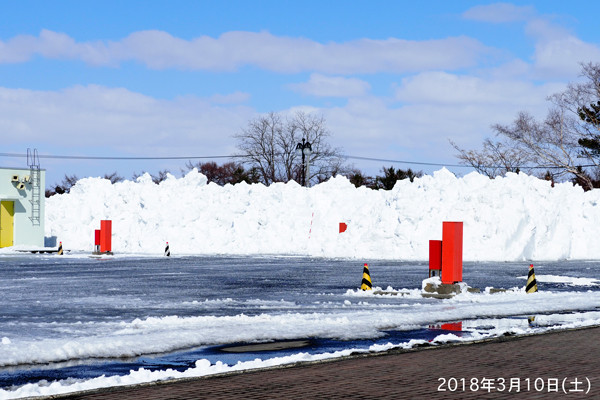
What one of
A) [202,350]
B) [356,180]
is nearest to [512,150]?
[356,180]

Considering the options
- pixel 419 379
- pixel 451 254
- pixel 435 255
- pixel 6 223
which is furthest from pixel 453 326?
pixel 6 223

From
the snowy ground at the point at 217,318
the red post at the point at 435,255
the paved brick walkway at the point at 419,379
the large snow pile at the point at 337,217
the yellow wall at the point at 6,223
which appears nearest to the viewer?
the paved brick walkway at the point at 419,379

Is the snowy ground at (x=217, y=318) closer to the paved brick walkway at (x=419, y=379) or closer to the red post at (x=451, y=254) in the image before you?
the paved brick walkway at (x=419, y=379)

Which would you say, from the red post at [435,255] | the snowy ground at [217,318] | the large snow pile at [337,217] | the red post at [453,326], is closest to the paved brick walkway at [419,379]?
the snowy ground at [217,318]

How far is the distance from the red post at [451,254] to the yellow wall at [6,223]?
33406 millimetres

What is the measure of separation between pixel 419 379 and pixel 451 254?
1107 centimetres

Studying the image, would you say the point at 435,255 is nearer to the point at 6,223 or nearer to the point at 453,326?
the point at 453,326

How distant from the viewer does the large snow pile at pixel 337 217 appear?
37031 millimetres

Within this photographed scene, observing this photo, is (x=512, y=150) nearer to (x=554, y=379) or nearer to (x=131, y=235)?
(x=131, y=235)

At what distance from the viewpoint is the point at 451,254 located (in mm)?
19109

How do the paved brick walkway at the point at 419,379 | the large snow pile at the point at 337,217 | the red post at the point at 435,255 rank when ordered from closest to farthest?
1. the paved brick walkway at the point at 419,379
2. the red post at the point at 435,255
3. the large snow pile at the point at 337,217

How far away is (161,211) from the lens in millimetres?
48906

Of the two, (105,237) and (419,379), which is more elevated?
(105,237)

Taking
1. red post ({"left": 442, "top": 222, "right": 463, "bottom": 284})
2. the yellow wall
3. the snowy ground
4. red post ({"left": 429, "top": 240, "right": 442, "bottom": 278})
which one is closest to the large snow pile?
the yellow wall
